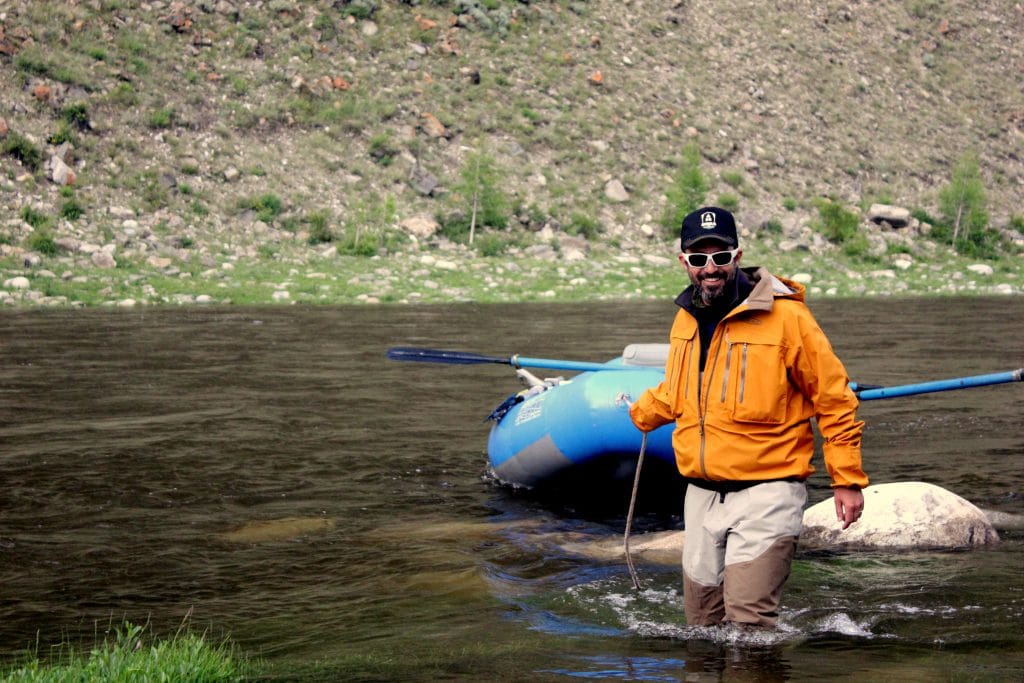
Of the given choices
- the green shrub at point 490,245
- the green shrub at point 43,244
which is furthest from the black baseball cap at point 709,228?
the green shrub at point 490,245

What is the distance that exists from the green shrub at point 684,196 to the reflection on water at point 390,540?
25028 mm

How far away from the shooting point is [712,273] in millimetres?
5230

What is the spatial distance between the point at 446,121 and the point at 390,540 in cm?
3932

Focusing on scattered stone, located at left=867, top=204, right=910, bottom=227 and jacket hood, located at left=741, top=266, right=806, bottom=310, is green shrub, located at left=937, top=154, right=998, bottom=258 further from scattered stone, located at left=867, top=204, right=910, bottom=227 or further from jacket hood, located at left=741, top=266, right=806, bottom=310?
jacket hood, located at left=741, top=266, right=806, bottom=310

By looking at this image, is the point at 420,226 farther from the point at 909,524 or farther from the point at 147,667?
the point at 147,667

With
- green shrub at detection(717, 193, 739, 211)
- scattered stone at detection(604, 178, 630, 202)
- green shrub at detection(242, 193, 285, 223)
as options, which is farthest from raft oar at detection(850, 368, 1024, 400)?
green shrub at detection(717, 193, 739, 211)

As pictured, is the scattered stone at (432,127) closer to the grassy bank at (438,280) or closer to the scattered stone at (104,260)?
the grassy bank at (438,280)

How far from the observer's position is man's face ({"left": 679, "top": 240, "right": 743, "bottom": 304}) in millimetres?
5219

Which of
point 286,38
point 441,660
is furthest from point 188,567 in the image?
point 286,38

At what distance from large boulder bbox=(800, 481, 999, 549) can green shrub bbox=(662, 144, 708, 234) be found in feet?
113

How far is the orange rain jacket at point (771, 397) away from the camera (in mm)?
5098

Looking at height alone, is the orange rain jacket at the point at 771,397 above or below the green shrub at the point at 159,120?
below

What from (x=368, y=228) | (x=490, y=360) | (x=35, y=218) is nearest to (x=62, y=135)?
(x=35, y=218)

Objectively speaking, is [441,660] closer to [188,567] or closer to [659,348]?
[188,567]
